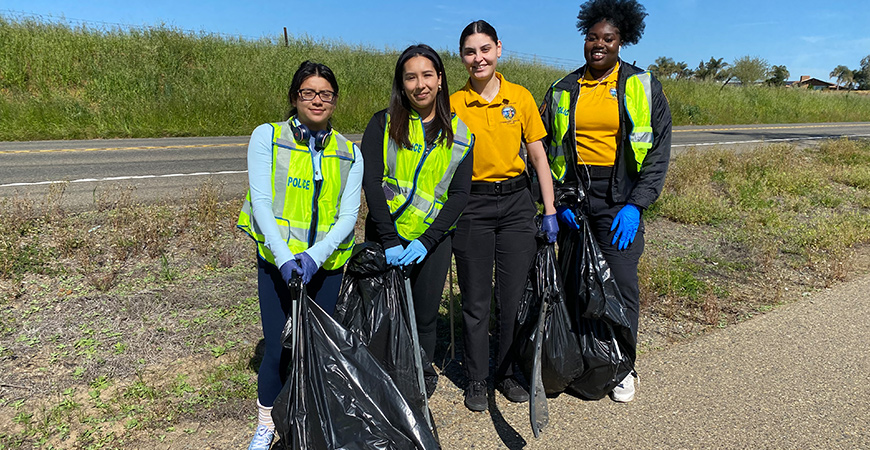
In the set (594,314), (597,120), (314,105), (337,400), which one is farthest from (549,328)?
(314,105)

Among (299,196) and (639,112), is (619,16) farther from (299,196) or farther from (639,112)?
(299,196)

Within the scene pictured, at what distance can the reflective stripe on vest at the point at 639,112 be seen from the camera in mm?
2725

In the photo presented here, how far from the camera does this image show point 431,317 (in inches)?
107

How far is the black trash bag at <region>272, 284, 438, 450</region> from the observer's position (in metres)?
1.96

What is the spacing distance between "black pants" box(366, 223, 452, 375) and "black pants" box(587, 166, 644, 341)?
86 centimetres

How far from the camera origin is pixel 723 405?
282 cm

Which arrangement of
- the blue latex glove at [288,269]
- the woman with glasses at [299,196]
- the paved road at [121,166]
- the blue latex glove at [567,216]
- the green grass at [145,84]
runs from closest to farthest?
the blue latex glove at [288,269] → the woman with glasses at [299,196] → the blue latex glove at [567,216] → the paved road at [121,166] → the green grass at [145,84]

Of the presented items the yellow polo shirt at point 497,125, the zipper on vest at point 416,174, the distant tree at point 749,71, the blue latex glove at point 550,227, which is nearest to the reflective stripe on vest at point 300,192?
the zipper on vest at point 416,174

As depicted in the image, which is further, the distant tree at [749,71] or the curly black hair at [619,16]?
the distant tree at [749,71]

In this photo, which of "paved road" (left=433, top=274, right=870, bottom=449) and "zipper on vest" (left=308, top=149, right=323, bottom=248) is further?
"paved road" (left=433, top=274, right=870, bottom=449)

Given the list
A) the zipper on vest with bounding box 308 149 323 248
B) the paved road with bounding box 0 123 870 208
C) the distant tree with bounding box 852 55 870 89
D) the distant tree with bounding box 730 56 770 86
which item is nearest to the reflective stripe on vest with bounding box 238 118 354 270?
the zipper on vest with bounding box 308 149 323 248

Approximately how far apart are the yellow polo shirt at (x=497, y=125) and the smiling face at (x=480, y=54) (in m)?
0.10

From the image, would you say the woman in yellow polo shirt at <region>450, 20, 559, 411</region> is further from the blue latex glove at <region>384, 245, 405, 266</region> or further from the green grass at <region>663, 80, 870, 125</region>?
the green grass at <region>663, 80, 870, 125</region>

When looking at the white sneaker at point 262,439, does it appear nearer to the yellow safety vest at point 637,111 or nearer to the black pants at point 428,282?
the black pants at point 428,282
